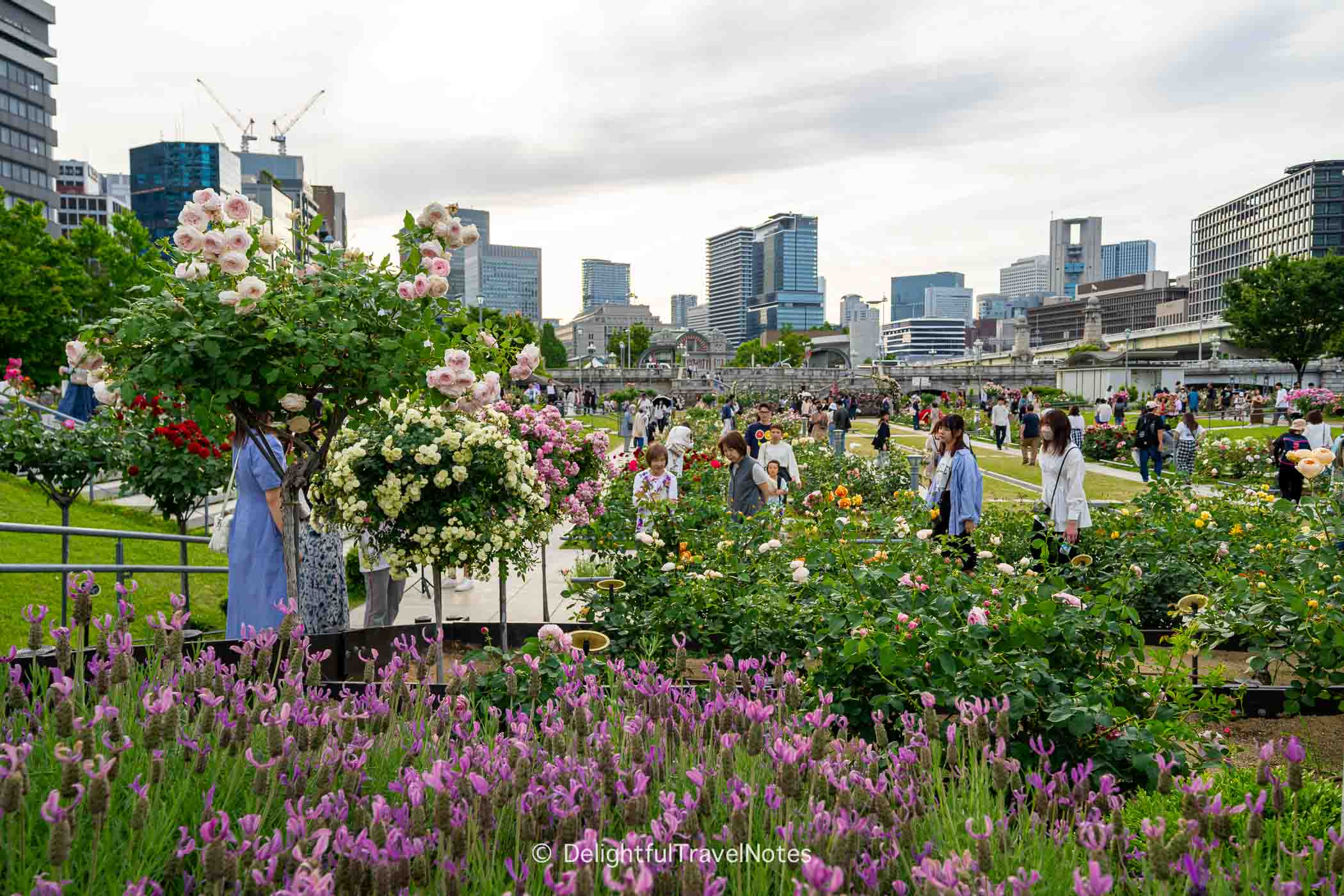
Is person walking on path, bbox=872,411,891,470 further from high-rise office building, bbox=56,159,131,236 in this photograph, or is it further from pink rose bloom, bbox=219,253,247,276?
high-rise office building, bbox=56,159,131,236

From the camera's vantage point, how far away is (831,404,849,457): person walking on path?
2195 centimetres

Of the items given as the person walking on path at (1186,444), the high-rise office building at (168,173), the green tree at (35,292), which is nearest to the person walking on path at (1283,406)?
the person walking on path at (1186,444)

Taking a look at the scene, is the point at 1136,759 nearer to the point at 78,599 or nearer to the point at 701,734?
the point at 701,734

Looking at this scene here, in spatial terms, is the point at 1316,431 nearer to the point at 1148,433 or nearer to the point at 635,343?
the point at 1148,433

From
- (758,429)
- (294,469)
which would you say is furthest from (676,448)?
(294,469)

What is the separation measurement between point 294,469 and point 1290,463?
1144cm

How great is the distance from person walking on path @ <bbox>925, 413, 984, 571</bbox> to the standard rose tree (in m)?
4.63

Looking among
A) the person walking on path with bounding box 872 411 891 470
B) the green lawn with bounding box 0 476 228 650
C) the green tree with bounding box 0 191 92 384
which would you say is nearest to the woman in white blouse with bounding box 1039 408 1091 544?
the green lawn with bounding box 0 476 228 650

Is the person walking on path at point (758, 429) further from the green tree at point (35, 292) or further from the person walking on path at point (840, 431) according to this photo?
the green tree at point (35, 292)

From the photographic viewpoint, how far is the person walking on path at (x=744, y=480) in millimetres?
8867

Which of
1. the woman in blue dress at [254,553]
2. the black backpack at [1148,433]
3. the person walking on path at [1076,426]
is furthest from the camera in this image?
the person walking on path at [1076,426]

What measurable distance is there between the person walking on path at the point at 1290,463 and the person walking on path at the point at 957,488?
18.8ft

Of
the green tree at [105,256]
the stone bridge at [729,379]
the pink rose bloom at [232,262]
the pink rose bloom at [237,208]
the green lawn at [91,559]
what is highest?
the green tree at [105,256]

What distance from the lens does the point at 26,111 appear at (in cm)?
7381
